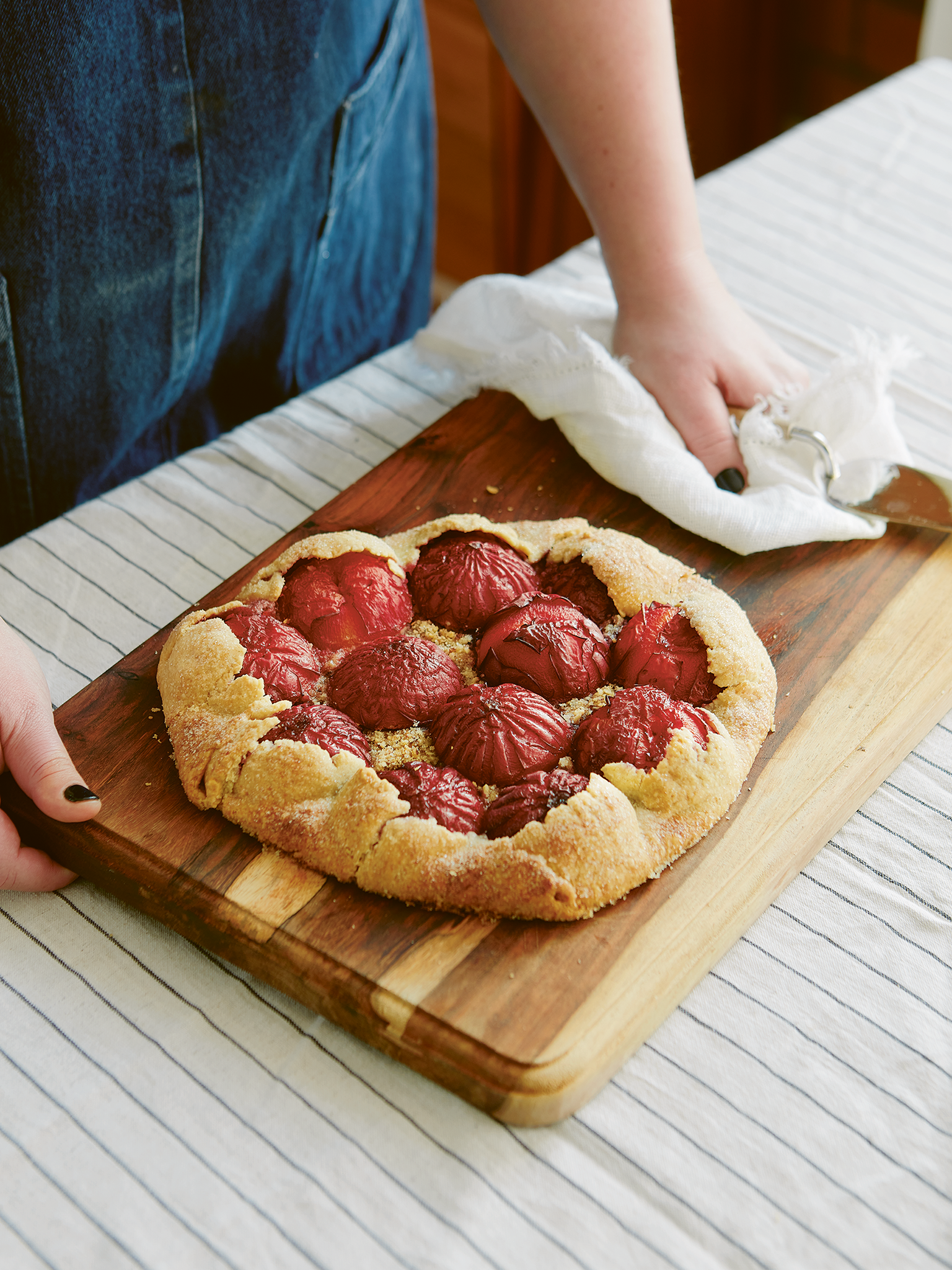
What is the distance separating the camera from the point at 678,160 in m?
1.20

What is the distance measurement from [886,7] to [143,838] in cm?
277

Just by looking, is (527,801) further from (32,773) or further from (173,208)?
(173,208)

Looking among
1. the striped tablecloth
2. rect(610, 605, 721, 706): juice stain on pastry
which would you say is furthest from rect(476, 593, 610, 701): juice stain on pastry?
the striped tablecloth

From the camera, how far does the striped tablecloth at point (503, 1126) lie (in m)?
0.70

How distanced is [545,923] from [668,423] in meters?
0.60

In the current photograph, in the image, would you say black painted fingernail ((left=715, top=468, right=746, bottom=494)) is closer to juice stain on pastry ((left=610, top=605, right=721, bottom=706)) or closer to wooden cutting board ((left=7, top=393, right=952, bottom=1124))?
wooden cutting board ((left=7, top=393, right=952, bottom=1124))

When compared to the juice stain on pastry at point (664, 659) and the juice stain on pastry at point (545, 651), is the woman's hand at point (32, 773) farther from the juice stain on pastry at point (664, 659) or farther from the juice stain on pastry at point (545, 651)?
the juice stain on pastry at point (664, 659)

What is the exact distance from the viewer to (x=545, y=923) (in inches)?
31.0

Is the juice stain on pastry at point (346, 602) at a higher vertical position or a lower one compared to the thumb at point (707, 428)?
lower

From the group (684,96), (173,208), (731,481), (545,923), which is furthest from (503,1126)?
(684,96)

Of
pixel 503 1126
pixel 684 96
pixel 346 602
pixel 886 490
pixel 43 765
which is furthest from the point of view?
pixel 684 96

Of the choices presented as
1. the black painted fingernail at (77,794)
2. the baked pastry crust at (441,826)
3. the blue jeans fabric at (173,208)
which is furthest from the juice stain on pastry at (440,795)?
the blue jeans fabric at (173,208)

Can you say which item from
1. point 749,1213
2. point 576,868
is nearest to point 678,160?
point 576,868

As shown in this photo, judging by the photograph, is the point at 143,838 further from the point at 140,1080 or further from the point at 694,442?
the point at 694,442
